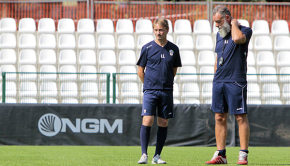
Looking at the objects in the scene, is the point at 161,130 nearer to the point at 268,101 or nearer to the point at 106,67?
the point at 268,101

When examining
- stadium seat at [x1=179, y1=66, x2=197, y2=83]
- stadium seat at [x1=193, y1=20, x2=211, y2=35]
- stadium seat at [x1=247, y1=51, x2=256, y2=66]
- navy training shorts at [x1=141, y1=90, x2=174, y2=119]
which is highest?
stadium seat at [x1=193, y1=20, x2=211, y2=35]

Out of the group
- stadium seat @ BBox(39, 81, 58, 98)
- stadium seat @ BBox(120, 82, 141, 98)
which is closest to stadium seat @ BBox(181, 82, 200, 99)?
stadium seat @ BBox(120, 82, 141, 98)

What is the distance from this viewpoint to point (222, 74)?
7.30m

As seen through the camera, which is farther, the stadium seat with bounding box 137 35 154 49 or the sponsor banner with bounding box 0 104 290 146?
the stadium seat with bounding box 137 35 154 49

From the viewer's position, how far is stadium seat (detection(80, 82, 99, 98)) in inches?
490

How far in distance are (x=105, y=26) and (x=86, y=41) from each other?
995 mm

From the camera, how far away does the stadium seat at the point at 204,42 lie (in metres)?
16.3

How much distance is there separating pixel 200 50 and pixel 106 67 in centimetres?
282

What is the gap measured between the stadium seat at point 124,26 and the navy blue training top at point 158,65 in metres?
9.08

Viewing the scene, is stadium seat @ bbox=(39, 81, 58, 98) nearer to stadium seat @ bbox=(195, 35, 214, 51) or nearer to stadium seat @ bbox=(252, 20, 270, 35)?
stadium seat @ bbox=(195, 35, 214, 51)

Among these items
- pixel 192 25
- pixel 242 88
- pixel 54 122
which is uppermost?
pixel 192 25

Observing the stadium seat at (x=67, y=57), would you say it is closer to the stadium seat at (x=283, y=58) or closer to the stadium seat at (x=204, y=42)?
the stadium seat at (x=204, y=42)

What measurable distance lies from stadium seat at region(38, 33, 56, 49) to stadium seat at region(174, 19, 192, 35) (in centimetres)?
346

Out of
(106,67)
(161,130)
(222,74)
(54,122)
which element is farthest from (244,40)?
(106,67)
